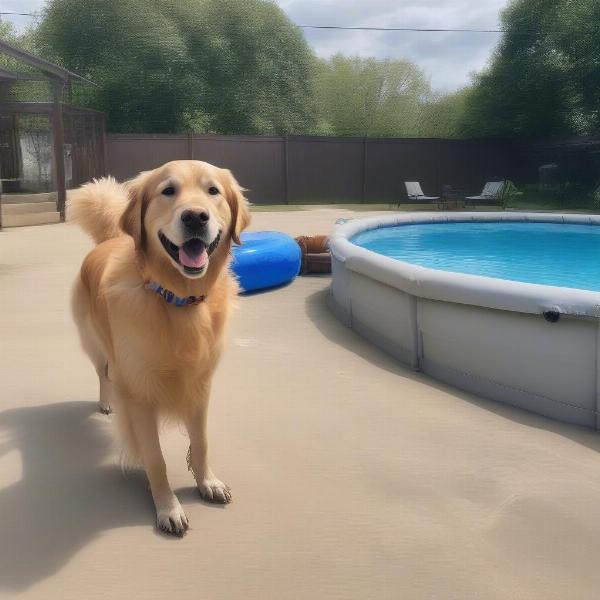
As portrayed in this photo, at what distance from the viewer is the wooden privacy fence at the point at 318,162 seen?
22.1 meters

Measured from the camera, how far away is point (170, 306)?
270 centimetres

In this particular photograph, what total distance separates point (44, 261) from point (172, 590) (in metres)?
8.09

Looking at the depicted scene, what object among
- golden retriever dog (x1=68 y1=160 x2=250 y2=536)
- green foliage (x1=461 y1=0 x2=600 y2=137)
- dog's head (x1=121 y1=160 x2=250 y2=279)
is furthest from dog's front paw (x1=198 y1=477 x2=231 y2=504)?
green foliage (x1=461 y1=0 x2=600 y2=137)

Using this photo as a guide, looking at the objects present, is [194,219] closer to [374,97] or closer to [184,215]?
[184,215]

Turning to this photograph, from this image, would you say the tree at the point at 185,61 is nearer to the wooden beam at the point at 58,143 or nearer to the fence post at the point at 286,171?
the fence post at the point at 286,171

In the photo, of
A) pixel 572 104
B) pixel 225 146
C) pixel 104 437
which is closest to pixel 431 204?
pixel 225 146

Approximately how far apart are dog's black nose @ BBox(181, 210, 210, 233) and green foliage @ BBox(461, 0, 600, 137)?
88.0 feet

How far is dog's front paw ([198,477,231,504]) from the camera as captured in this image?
2906mm

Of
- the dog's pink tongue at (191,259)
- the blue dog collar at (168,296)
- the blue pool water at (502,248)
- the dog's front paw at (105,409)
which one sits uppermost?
the dog's pink tongue at (191,259)

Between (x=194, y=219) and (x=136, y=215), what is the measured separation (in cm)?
36

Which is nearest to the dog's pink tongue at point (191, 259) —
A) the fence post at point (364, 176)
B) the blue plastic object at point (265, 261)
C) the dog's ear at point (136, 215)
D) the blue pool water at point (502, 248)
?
the dog's ear at point (136, 215)

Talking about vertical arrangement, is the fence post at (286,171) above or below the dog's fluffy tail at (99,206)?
above

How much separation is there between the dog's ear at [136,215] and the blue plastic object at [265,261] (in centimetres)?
427

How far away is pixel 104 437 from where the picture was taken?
11.7 feet
